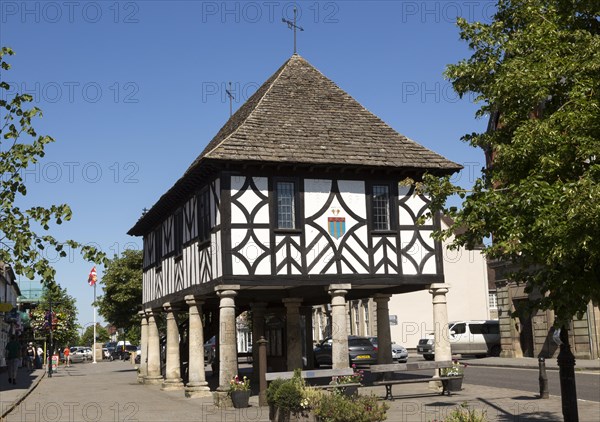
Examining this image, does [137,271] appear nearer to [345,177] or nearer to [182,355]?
[182,355]

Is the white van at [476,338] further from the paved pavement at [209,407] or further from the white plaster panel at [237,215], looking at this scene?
the white plaster panel at [237,215]

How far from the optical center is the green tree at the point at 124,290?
45.0 meters

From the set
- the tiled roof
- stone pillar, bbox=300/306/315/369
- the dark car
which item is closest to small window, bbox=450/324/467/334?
the dark car

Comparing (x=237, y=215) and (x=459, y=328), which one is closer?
(x=237, y=215)

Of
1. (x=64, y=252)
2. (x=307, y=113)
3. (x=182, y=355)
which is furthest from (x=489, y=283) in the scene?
(x=64, y=252)

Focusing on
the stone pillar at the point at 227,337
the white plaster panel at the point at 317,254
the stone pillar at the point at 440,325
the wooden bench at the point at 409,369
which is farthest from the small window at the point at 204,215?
the stone pillar at the point at 440,325

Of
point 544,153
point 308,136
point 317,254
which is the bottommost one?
point 317,254

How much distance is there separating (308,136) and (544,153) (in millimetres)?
12784

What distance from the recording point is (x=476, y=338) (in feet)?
136

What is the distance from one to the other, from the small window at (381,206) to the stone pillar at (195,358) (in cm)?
600

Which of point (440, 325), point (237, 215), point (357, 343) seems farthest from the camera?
point (357, 343)

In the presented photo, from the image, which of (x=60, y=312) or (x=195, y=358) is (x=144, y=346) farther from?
(x=60, y=312)

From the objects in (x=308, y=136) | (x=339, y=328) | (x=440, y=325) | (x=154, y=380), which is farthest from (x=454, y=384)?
(x=154, y=380)

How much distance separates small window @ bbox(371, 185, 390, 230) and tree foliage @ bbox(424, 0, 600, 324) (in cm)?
1007
